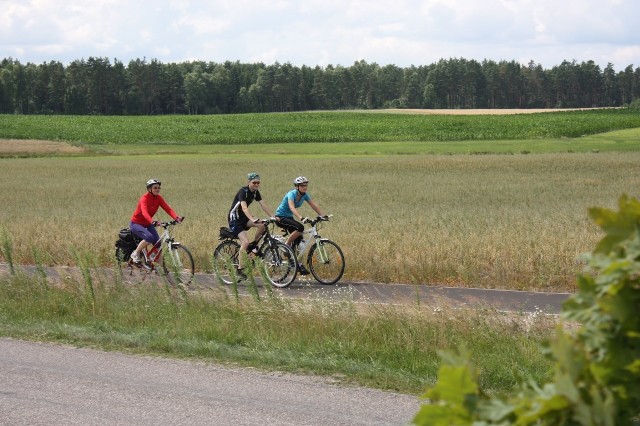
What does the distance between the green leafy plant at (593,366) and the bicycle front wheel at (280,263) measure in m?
14.8

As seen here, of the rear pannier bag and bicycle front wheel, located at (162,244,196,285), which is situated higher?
the rear pannier bag

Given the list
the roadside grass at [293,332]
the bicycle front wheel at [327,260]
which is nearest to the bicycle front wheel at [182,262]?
the bicycle front wheel at [327,260]

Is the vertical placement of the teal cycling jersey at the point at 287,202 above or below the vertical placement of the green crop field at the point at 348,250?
above

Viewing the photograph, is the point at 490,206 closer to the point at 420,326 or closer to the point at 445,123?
the point at 420,326

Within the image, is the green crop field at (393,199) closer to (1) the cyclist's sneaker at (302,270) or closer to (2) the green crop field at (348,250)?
(2) the green crop field at (348,250)

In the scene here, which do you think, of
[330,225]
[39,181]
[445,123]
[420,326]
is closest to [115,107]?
[445,123]

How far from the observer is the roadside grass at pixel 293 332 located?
9141 millimetres

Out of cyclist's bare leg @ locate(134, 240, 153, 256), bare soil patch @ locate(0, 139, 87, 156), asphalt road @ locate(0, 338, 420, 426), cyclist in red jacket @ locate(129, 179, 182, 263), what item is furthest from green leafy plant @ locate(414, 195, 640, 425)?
bare soil patch @ locate(0, 139, 87, 156)

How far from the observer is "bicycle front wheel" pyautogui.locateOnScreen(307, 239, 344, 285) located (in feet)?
55.5

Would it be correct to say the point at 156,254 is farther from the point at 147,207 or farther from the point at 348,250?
the point at 348,250

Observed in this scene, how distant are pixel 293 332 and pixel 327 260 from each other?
6.19m

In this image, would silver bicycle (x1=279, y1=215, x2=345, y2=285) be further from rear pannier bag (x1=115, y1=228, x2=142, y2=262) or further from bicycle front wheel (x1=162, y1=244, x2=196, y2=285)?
rear pannier bag (x1=115, y1=228, x2=142, y2=262)

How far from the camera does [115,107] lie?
173250 mm

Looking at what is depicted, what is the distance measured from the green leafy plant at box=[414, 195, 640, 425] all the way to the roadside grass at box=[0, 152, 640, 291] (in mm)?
14147
